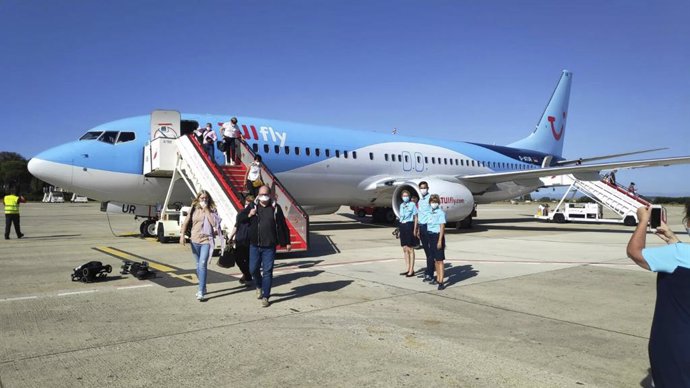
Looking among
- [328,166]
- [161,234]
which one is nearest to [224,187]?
[161,234]

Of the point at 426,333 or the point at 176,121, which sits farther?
the point at 176,121

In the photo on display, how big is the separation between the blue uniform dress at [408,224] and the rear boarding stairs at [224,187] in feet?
9.76

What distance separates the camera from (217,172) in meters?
11.0

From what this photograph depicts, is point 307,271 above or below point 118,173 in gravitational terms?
below

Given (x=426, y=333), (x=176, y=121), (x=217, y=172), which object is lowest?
(x=426, y=333)

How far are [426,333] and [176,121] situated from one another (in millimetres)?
11057

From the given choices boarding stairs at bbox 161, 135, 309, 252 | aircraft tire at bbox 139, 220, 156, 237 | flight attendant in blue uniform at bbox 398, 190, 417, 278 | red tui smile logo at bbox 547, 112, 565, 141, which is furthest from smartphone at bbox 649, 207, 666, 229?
red tui smile logo at bbox 547, 112, 565, 141

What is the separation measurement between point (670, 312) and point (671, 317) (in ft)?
0.09

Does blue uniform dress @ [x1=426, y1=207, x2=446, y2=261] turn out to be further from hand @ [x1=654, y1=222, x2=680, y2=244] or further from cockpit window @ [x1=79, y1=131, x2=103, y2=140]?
cockpit window @ [x1=79, y1=131, x2=103, y2=140]

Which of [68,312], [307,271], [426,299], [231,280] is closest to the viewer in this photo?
[68,312]

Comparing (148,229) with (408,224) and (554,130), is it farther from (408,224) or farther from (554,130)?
(554,130)

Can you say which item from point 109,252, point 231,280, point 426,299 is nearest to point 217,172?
point 109,252

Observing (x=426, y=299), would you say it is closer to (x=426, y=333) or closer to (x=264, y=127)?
(x=426, y=333)

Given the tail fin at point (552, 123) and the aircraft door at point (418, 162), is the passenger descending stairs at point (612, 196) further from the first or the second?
the aircraft door at point (418, 162)
